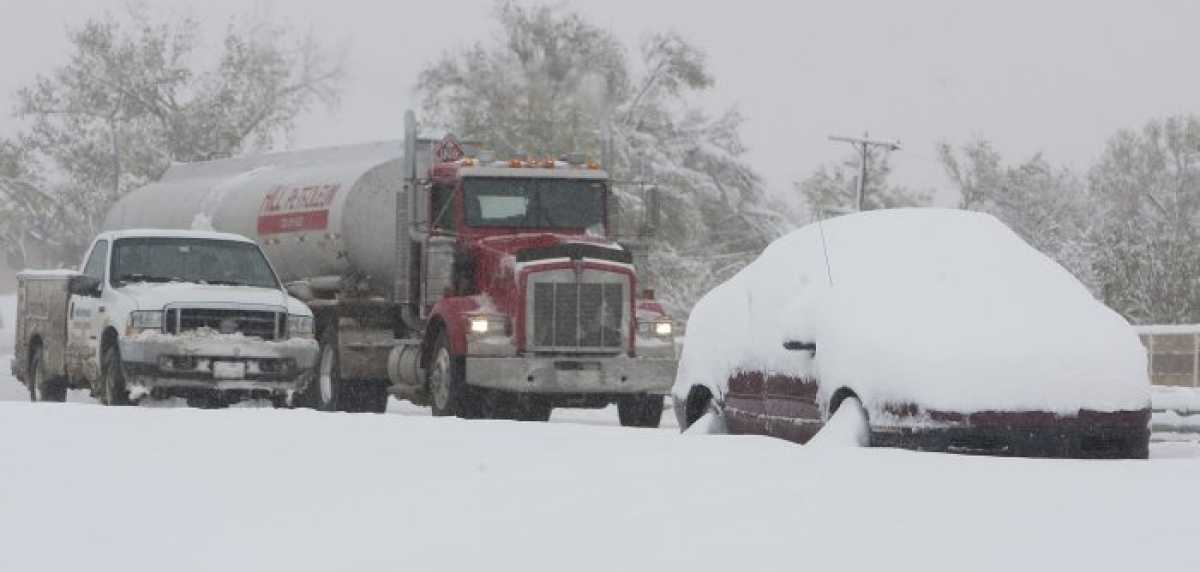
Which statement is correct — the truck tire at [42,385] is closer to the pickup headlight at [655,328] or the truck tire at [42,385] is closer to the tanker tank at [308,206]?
the tanker tank at [308,206]

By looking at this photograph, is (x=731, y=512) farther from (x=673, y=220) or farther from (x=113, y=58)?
(x=113, y=58)

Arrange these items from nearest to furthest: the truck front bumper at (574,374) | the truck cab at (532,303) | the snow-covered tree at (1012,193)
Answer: the truck front bumper at (574,374)
the truck cab at (532,303)
the snow-covered tree at (1012,193)

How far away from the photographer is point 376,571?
790 cm

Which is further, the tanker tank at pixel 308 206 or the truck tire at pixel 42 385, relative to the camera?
the tanker tank at pixel 308 206

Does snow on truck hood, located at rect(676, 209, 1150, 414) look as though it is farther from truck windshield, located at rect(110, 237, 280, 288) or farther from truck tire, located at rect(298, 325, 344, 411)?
truck tire, located at rect(298, 325, 344, 411)

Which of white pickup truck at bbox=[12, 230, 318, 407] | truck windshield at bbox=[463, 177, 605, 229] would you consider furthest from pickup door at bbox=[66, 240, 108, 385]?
truck windshield at bbox=[463, 177, 605, 229]

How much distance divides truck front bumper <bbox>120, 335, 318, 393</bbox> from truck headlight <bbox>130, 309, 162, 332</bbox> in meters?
0.16

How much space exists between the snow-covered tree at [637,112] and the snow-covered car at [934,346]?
47.4 meters

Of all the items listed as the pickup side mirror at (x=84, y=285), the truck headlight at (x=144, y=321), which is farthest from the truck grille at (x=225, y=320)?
the pickup side mirror at (x=84, y=285)

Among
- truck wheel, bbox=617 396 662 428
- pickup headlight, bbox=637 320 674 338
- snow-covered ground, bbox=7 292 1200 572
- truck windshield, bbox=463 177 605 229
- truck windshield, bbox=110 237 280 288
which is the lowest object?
snow-covered ground, bbox=7 292 1200 572

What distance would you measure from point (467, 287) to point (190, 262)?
3068 millimetres

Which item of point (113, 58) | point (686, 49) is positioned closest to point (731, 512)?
point (686, 49)

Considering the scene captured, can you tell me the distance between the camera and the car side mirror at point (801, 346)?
12.5 m

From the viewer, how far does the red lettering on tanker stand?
2609 cm
